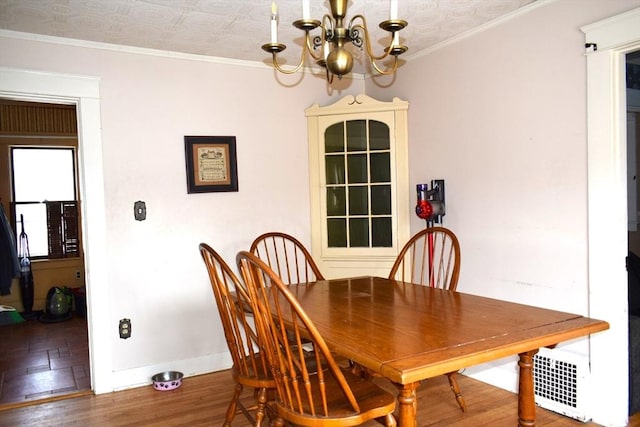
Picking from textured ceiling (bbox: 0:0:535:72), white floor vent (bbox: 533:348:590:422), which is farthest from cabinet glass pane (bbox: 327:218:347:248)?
white floor vent (bbox: 533:348:590:422)

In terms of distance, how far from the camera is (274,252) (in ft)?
12.3

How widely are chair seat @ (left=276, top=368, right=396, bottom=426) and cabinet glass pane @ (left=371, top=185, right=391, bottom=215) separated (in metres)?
2.05

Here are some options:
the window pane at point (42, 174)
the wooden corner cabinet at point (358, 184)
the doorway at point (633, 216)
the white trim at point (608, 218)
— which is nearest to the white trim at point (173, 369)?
the wooden corner cabinet at point (358, 184)

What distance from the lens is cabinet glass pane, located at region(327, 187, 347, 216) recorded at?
12.9 ft

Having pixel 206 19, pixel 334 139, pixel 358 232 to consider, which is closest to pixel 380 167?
pixel 334 139

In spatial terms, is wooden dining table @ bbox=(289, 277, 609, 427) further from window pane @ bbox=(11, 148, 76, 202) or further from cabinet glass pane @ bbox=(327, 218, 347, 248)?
window pane @ bbox=(11, 148, 76, 202)

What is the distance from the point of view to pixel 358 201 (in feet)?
12.8

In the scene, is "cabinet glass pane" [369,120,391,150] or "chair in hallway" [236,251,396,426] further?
"cabinet glass pane" [369,120,391,150]

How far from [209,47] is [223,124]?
0.55m

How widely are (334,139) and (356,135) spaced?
0.18 metres

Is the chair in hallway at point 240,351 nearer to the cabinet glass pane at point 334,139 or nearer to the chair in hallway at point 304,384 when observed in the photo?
the chair in hallway at point 304,384

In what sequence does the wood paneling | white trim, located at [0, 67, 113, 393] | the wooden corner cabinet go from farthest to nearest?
the wood paneling → the wooden corner cabinet → white trim, located at [0, 67, 113, 393]

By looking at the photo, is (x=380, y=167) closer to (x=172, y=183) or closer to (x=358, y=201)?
(x=358, y=201)

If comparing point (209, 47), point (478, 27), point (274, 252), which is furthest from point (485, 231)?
point (209, 47)
